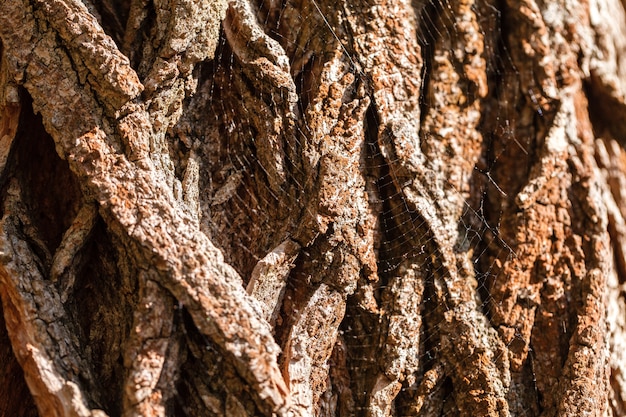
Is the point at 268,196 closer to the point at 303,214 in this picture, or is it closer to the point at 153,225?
the point at 303,214

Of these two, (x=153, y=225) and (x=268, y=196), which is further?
(x=268, y=196)

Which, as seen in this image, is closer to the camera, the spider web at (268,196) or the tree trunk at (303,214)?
the tree trunk at (303,214)

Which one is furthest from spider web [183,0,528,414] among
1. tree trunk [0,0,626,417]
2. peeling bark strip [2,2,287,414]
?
peeling bark strip [2,2,287,414]

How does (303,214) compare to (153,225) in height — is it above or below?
above

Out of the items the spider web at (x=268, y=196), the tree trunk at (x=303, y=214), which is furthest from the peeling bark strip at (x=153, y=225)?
the spider web at (x=268, y=196)

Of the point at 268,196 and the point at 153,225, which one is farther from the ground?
the point at 268,196

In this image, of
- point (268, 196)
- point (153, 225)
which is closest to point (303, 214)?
point (268, 196)

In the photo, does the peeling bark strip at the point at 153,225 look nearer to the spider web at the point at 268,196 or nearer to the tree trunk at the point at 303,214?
the tree trunk at the point at 303,214

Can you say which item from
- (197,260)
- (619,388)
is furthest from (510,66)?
(197,260)

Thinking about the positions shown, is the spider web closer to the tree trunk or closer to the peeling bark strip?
the tree trunk
